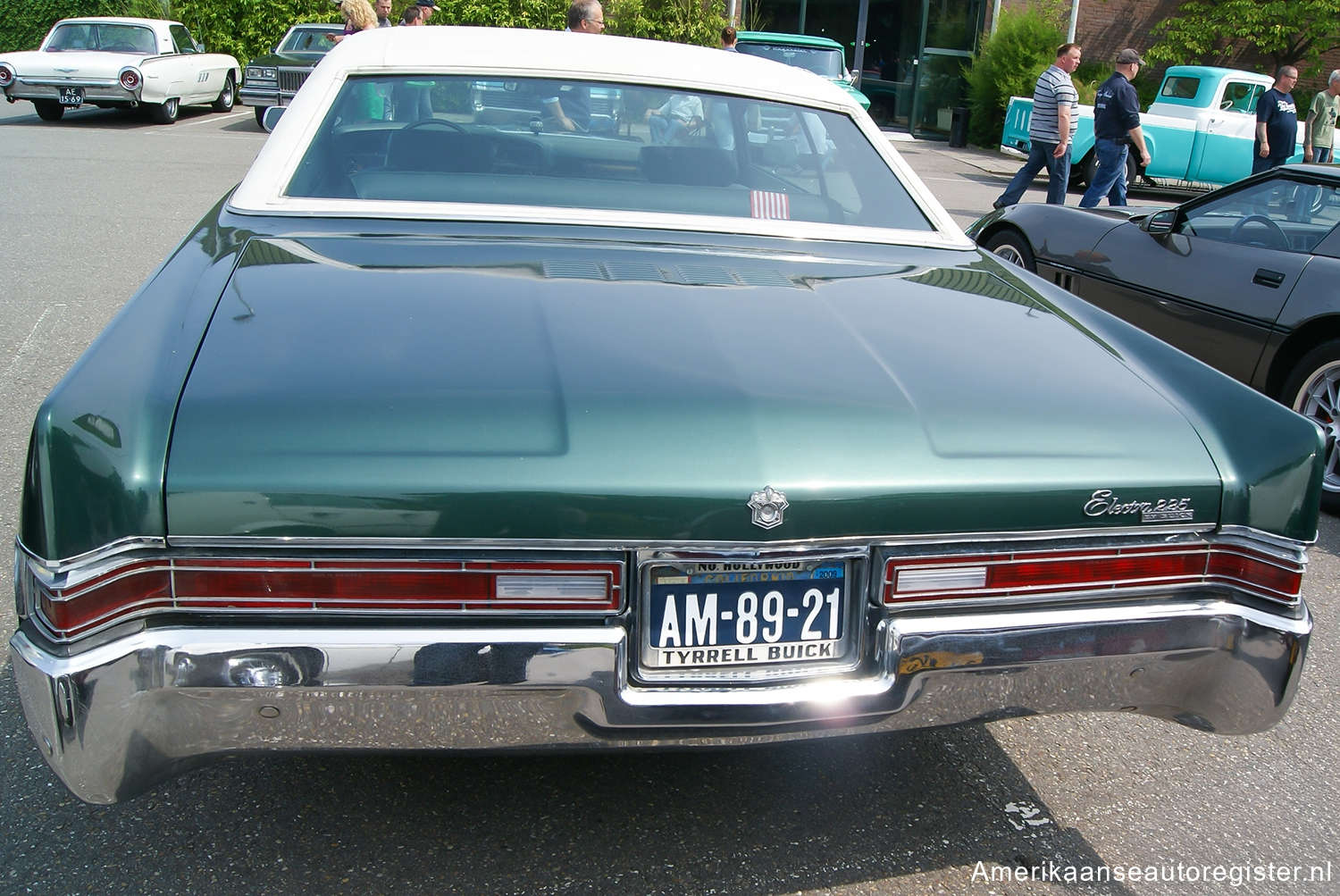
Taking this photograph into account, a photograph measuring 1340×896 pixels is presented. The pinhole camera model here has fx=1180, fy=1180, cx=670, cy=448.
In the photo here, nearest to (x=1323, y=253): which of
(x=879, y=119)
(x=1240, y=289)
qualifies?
(x=1240, y=289)

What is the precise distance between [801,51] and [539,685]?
13.9 meters

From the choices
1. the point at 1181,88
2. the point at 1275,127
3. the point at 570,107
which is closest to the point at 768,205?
the point at 570,107

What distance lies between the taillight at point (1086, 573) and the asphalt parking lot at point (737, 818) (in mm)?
314

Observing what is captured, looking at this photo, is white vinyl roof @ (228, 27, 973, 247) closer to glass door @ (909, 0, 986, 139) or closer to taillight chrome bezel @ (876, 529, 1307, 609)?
taillight chrome bezel @ (876, 529, 1307, 609)

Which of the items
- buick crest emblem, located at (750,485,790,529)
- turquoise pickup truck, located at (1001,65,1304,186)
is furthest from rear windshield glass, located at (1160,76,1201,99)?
buick crest emblem, located at (750,485,790,529)

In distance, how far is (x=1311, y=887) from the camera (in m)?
2.32

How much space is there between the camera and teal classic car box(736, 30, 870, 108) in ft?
47.2

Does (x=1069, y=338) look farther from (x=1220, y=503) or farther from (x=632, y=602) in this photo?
(x=632, y=602)

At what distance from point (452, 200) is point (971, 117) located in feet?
65.7

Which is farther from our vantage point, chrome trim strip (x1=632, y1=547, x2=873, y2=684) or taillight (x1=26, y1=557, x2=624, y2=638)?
chrome trim strip (x1=632, y1=547, x2=873, y2=684)

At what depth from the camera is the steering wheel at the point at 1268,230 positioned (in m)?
5.05

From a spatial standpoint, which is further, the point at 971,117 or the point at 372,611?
the point at 971,117

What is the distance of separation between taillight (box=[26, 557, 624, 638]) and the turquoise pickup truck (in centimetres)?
1424

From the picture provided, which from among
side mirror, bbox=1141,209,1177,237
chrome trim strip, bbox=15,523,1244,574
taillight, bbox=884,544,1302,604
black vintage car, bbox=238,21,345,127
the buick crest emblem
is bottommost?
black vintage car, bbox=238,21,345,127
